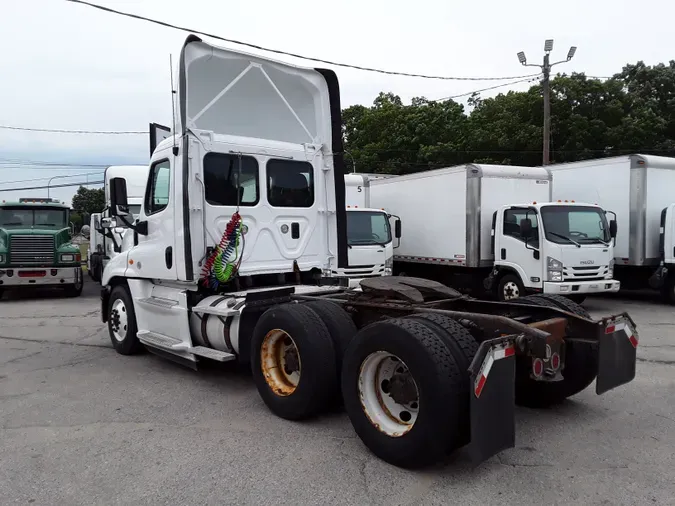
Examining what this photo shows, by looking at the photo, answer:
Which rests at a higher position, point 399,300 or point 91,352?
point 399,300

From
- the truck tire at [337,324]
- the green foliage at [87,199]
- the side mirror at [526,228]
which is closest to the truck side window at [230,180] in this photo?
the truck tire at [337,324]

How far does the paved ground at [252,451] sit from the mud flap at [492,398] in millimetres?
344

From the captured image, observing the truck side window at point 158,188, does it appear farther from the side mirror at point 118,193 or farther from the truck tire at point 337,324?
the truck tire at point 337,324

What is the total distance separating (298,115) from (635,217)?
882 cm

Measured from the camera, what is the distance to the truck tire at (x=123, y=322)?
25.2ft

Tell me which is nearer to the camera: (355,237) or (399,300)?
(399,300)

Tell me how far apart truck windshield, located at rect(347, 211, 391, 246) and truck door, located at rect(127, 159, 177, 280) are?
5821mm

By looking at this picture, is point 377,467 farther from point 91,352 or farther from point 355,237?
point 355,237

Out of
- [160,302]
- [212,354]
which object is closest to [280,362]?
[212,354]

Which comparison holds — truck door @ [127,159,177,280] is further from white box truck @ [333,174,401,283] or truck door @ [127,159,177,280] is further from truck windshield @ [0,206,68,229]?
truck windshield @ [0,206,68,229]

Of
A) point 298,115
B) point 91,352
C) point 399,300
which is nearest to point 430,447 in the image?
point 399,300

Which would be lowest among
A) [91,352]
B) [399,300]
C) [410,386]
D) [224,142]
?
[91,352]

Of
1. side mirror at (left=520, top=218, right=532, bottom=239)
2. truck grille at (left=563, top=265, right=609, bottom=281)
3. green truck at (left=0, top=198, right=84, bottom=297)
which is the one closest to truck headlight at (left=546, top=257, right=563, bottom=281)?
truck grille at (left=563, top=265, right=609, bottom=281)

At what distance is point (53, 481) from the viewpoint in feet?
13.3
